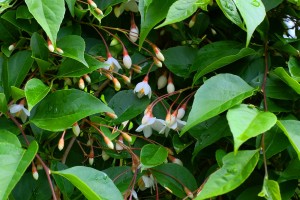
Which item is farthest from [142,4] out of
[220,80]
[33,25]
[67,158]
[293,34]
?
[293,34]

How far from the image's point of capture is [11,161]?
0.77 meters

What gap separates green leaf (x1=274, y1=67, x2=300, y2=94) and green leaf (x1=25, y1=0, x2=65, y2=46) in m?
0.37

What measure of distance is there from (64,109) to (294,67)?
42 cm

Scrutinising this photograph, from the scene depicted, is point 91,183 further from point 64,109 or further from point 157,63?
point 157,63

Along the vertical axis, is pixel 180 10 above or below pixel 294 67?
above

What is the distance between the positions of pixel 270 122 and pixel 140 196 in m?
0.49

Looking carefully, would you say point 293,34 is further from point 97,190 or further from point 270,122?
point 97,190

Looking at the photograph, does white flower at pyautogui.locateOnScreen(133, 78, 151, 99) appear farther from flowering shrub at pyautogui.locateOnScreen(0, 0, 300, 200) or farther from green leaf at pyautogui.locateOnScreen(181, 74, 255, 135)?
green leaf at pyautogui.locateOnScreen(181, 74, 255, 135)

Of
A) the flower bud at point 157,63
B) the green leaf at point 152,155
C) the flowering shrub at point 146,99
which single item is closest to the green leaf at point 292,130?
the flowering shrub at point 146,99

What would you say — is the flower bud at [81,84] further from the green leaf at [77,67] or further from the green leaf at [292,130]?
the green leaf at [292,130]

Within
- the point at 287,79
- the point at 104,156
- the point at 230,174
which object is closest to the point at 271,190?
the point at 230,174

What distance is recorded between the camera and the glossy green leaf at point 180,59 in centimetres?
105

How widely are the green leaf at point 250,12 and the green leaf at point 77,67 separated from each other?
0.29m

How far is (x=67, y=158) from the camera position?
1.10m
